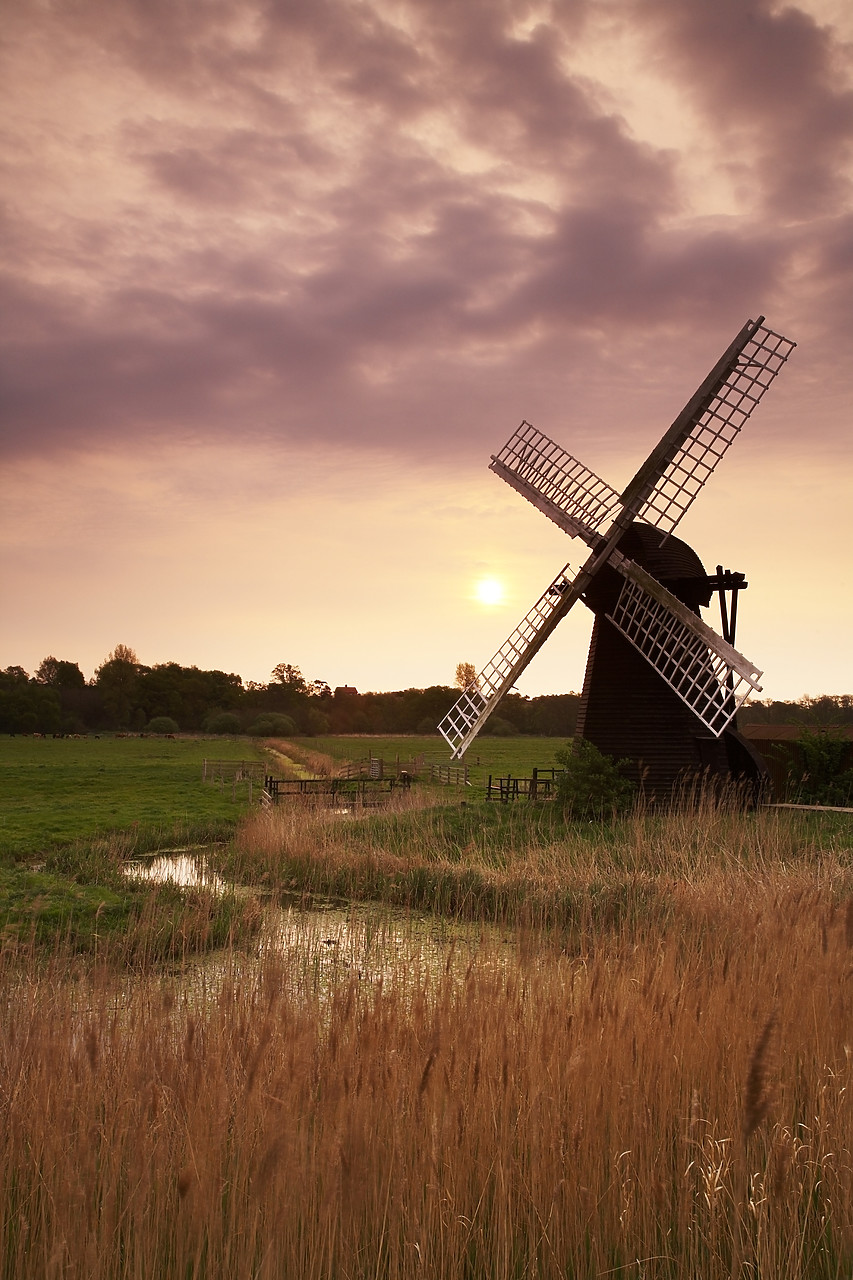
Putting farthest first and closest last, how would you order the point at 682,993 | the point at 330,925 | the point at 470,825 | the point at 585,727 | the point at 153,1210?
the point at 585,727
the point at 470,825
the point at 330,925
the point at 682,993
the point at 153,1210

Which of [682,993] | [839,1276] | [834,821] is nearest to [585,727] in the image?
[834,821]

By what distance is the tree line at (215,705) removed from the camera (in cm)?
9500

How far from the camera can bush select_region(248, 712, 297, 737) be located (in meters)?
95.0

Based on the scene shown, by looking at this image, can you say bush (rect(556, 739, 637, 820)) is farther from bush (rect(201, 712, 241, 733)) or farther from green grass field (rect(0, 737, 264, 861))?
bush (rect(201, 712, 241, 733))

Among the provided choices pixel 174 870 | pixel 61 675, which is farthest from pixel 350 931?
pixel 61 675

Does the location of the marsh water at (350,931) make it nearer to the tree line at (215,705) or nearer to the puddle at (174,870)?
the puddle at (174,870)

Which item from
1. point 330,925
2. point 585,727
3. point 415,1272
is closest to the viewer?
point 415,1272

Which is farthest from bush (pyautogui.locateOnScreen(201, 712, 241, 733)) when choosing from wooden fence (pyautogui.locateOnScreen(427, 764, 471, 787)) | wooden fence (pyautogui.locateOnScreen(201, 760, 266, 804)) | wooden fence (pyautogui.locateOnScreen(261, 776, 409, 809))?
wooden fence (pyautogui.locateOnScreen(261, 776, 409, 809))

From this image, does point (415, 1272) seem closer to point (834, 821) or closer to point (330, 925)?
point (330, 925)

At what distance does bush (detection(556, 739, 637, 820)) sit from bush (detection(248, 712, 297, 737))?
7786 cm

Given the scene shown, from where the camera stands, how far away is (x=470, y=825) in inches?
723

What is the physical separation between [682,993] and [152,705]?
110m

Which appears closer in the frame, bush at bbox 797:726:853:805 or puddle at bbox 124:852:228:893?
puddle at bbox 124:852:228:893

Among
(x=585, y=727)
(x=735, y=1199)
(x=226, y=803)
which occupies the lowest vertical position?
(x=226, y=803)
